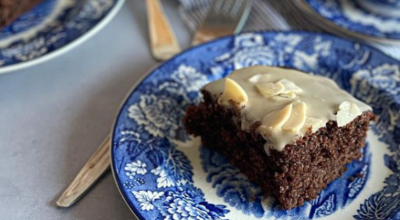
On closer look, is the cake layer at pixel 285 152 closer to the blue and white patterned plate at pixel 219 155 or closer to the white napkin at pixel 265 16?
the blue and white patterned plate at pixel 219 155

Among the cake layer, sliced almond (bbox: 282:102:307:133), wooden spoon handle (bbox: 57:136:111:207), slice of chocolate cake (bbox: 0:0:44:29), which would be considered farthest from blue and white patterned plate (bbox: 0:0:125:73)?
sliced almond (bbox: 282:102:307:133)

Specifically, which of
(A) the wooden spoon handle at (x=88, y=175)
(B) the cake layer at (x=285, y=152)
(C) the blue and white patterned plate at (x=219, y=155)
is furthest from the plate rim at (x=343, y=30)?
(A) the wooden spoon handle at (x=88, y=175)

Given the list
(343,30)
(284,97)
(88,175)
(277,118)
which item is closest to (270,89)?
(284,97)

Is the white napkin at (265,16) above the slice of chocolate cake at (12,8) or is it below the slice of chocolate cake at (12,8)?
above

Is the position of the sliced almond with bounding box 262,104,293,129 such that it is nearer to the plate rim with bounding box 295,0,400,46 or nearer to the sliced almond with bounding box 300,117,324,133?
the sliced almond with bounding box 300,117,324,133

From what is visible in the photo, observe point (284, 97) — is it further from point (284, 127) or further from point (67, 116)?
point (67, 116)
